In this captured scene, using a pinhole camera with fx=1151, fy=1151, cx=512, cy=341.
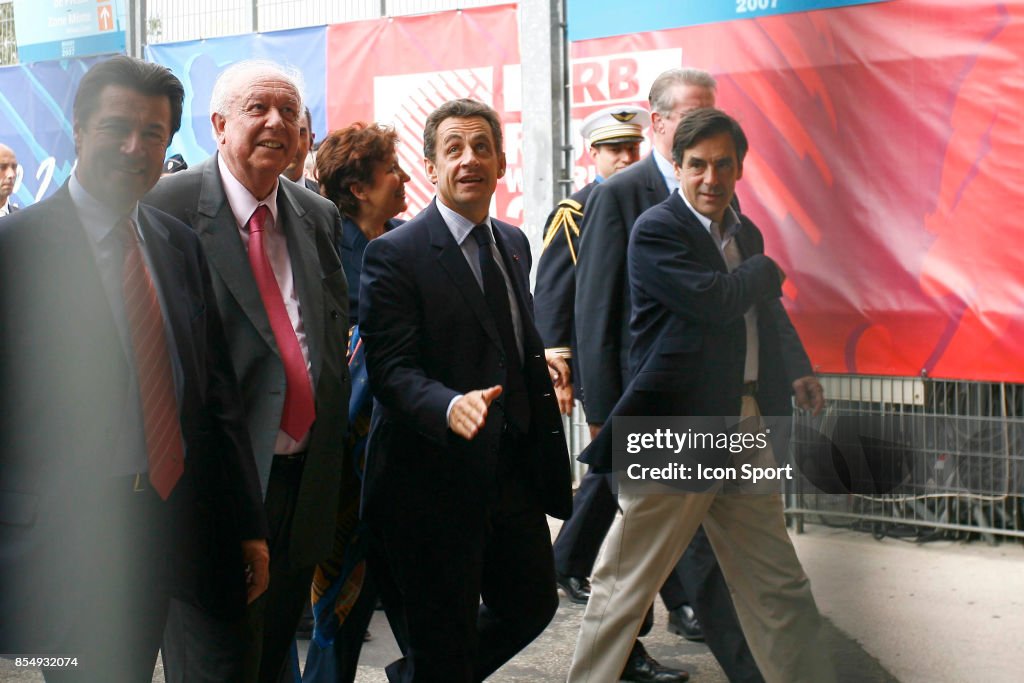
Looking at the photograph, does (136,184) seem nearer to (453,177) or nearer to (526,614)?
(453,177)

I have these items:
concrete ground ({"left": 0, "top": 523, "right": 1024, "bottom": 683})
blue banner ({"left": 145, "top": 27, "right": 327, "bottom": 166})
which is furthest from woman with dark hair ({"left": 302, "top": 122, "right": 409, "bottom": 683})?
blue banner ({"left": 145, "top": 27, "right": 327, "bottom": 166})

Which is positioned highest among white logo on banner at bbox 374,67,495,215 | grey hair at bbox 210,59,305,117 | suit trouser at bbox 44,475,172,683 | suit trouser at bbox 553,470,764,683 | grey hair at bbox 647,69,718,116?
white logo on banner at bbox 374,67,495,215

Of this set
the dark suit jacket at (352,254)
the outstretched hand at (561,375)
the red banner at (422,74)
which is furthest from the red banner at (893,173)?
the red banner at (422,74)

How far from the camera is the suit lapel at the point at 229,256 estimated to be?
89.0 inches

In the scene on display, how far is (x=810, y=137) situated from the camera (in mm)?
998

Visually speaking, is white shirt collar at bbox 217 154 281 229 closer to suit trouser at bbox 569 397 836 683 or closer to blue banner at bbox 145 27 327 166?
suit trouser at bbox 569 397 836 683

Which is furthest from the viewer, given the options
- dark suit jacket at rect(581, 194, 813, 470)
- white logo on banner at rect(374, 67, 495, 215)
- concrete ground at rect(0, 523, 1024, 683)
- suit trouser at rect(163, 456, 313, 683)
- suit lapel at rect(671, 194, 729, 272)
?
white logo on banner at rect(374, 67, 495, 215)

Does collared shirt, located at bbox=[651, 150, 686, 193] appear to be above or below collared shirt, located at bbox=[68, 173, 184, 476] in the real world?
above

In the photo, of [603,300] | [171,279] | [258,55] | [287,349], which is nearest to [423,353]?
[287,349]

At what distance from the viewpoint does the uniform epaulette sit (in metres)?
3.88

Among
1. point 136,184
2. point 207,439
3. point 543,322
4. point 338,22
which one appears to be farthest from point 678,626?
point 338,22

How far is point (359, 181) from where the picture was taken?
322 cm

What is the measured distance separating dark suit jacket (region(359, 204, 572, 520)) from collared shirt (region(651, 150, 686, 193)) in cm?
69

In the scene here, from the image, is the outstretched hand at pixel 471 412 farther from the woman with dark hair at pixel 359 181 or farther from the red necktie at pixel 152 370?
the woman with dark hair at pixel 359 181
